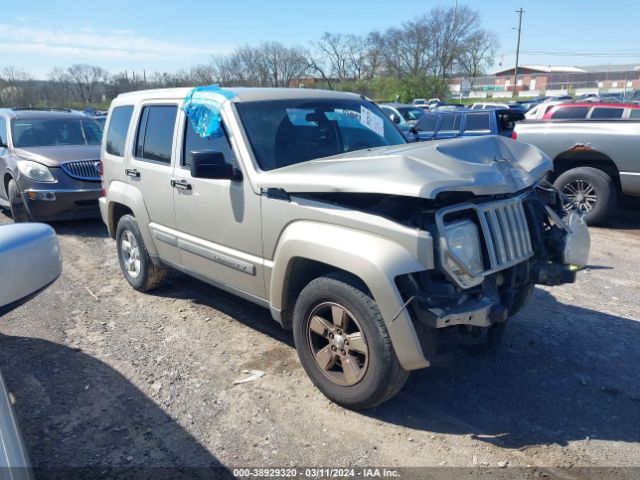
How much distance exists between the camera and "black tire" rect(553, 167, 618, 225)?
25.7ft

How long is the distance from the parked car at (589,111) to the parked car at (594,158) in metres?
3.29

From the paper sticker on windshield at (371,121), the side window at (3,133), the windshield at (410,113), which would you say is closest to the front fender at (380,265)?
the paper sticker on windshield at (371,121)

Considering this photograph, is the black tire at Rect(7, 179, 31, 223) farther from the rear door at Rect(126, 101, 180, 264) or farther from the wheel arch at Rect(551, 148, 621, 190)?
the wheel arch at Rect(551, 148, 621, 190)

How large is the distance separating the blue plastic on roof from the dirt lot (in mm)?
1711

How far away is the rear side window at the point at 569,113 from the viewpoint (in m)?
11.6

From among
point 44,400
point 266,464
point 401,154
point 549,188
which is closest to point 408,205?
point 401,154

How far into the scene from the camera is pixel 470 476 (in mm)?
2777

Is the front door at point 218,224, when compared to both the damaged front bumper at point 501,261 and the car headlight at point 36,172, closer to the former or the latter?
the damaged front bumper at point 501,261

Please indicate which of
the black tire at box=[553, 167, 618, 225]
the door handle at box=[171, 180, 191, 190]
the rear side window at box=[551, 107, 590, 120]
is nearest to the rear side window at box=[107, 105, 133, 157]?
the door handle at box=[171, 180, 191, 190]

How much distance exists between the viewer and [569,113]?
1176cm

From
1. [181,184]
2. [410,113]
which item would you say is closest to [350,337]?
[181,184]

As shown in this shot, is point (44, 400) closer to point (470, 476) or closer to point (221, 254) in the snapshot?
point (221, 254)

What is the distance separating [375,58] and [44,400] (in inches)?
2682

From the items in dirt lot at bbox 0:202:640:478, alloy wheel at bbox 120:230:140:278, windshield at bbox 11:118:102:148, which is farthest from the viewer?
windshield at bbox 11:118:102:148
